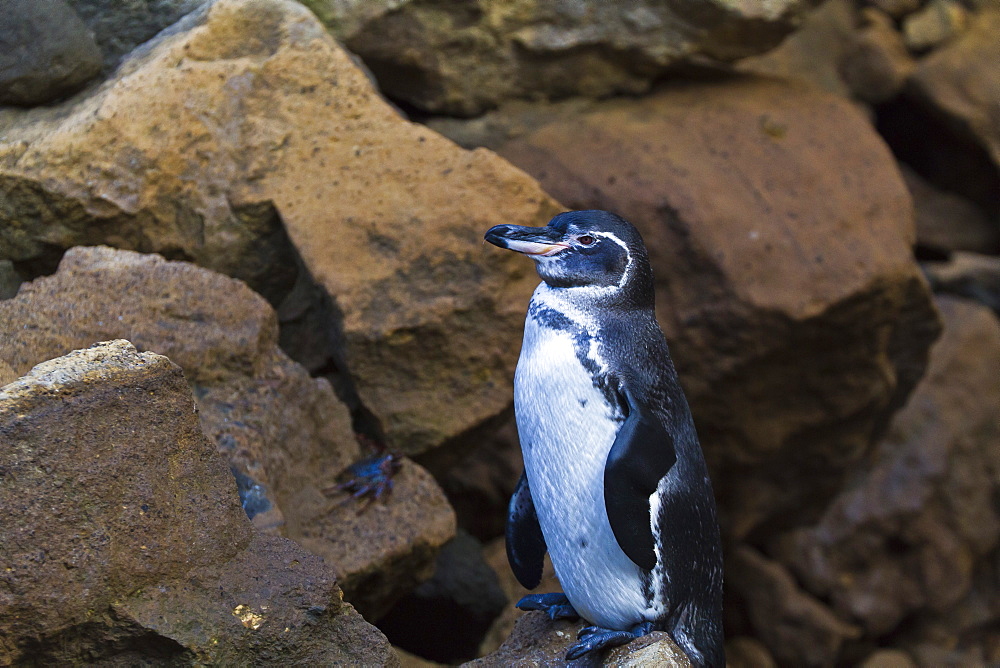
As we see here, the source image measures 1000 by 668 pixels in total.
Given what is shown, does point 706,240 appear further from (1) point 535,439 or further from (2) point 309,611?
(2) point 309,611

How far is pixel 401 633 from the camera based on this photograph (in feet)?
11.7

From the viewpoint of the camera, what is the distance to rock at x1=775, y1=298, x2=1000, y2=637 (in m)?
5.02

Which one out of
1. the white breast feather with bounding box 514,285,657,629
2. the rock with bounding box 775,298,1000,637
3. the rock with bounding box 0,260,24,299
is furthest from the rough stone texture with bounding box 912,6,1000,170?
the rock with bounding box 0,260,24,299

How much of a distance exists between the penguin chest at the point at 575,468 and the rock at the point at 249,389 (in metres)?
0.64

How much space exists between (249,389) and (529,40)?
2.30 metres

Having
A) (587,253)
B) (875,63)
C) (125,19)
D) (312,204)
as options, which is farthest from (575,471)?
(875,63)

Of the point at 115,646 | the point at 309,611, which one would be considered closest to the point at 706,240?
the point at 309,611

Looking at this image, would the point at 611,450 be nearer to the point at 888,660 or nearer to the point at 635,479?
the point at 635,479

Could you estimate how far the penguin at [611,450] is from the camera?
6.89 feet

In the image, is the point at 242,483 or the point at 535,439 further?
the point at 242,483

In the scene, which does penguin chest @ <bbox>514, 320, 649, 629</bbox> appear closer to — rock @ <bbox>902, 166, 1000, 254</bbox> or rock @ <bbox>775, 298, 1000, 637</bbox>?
rock @ <bbox>775, 298, 1000, 637</bbox>

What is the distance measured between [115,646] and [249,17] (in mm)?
2401

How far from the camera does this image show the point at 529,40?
4.30m

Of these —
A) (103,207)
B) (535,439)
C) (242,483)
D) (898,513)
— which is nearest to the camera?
(535,439)
